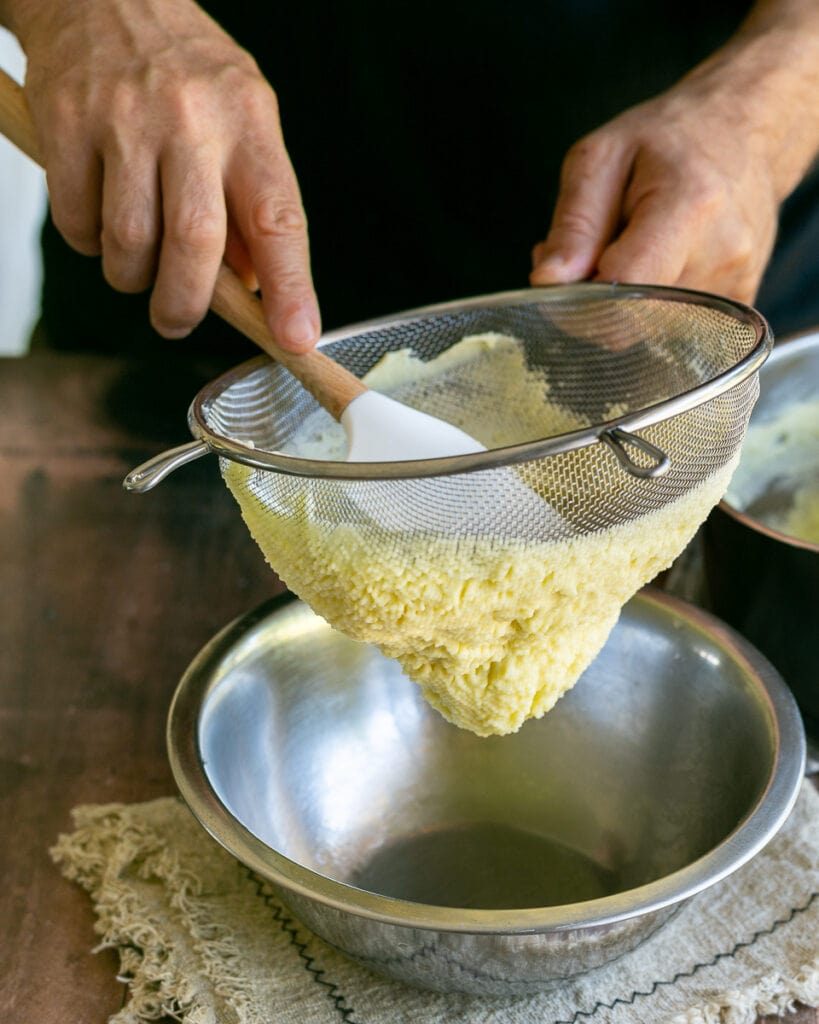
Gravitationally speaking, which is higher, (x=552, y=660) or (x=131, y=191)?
(x=131, y=191)

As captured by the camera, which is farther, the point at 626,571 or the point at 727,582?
the point at 727,582

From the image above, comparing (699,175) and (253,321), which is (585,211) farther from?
(253,321)

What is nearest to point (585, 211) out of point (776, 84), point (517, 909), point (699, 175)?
point (699, 175)

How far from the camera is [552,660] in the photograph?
691mm

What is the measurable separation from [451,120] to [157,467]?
0.67 meters

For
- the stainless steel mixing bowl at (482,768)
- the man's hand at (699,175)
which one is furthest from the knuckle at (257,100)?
the stainless steel mixing bowl at (482,768)

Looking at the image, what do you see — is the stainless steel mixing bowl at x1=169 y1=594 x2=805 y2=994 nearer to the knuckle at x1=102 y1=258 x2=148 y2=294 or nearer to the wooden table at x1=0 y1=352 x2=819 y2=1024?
the wooden table at x1=0 y1=352 x2=819 y2=1024

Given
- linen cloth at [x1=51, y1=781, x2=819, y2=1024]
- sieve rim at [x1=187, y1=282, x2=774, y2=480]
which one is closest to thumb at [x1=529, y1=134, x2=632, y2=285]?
sieve rim at [x1=187, y1=282, x2=774, y2=480]

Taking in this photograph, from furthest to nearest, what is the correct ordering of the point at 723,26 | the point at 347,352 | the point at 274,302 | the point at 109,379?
the point at 109,379, the point at 723,26, the point at 347,352, the point at 274,302

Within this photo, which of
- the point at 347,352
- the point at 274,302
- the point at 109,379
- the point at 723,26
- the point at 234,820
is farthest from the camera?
the point at 109,379

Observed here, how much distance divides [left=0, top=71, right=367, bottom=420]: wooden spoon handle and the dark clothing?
0.41 metres

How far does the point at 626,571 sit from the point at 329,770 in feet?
0.91

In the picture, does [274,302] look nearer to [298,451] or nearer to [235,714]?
[298,451]

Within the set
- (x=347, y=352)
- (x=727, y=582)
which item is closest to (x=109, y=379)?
(x=347, y=352)
